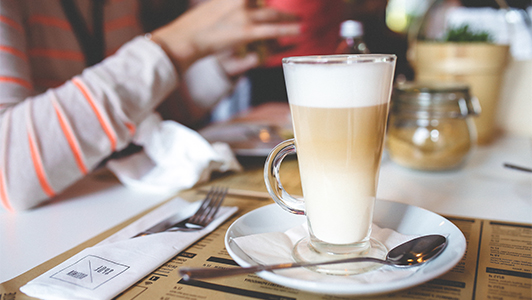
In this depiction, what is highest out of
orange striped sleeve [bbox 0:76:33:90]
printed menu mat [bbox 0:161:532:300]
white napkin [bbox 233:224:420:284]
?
orange striped sleeve [bbox 0:76:33:90]

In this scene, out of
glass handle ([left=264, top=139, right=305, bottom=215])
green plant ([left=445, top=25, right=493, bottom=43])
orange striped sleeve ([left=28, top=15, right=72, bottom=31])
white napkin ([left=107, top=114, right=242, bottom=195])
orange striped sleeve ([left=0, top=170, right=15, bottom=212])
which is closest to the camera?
glass handle ([left=264, top=139, right=305, bottom=215])

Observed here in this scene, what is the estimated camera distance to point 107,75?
67 centimetres

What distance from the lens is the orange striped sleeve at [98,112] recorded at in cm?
63

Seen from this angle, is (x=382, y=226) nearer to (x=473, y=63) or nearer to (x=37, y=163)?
(x=37, y=163)

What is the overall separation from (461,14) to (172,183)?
1.73 metres

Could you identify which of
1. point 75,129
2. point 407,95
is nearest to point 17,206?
point 75,129

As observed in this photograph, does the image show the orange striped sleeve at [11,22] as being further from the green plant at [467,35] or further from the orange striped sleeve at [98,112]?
the green plant at [467,35]

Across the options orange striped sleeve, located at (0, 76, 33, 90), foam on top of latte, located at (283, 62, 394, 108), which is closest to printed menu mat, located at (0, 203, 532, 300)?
foam on top of latte, located at (283, 62, 394, 108)

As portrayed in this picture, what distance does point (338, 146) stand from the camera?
382mm

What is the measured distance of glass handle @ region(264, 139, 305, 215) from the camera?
426 millimetres

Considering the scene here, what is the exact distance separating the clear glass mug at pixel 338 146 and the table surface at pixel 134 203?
0.77ft

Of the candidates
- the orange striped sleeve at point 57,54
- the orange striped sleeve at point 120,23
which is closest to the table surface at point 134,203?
the orange striped sleeve at point 57,54

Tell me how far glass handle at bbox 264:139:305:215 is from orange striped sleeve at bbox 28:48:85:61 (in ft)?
2.43

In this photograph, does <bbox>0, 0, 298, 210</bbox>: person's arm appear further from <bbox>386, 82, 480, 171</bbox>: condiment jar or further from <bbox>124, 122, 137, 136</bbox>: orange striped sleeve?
<bbox>386, 82, 480, 171</bbox>: condiment jar
